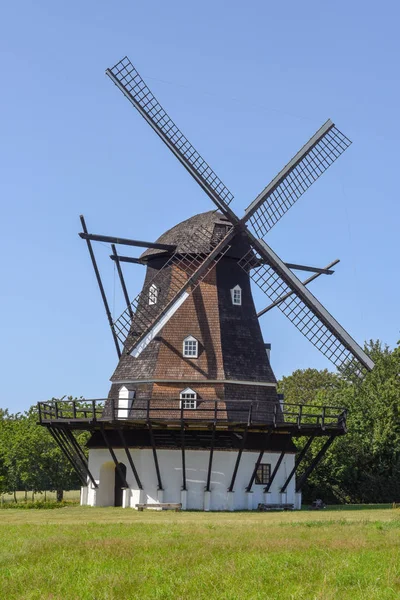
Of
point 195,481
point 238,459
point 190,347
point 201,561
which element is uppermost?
point 190,347

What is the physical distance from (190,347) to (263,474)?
5.63 metres

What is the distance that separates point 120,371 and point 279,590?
21.3 m

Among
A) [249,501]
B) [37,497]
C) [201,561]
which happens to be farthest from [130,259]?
[37,497]

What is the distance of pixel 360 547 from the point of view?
675 inches

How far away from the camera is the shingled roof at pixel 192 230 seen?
108ft

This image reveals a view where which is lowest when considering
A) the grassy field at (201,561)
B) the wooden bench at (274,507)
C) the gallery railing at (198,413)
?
the grassy field at (201,561)

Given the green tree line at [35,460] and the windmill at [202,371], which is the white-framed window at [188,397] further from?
the green tree line at [35,460]

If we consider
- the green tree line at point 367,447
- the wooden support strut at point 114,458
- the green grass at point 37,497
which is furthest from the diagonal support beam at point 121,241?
the green grass at point 37,497

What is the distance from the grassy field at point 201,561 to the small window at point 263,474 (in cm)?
980

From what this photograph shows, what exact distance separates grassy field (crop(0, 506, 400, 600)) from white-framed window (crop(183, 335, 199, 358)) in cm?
984

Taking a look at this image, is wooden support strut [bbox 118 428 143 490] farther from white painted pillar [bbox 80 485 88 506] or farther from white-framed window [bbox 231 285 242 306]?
white-framed window [bbox 231 285 242 306]

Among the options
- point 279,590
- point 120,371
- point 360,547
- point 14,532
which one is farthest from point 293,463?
point 279,590

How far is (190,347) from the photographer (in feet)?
107

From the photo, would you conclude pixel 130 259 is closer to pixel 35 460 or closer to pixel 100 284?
pixel 100 284
